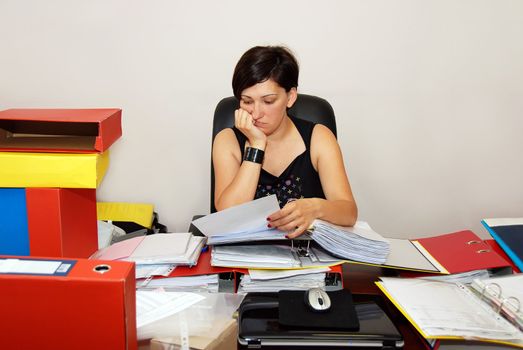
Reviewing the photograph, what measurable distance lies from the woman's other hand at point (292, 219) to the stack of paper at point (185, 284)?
7.5 inches

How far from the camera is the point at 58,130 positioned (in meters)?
1.16

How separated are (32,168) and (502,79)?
1953 millimetres

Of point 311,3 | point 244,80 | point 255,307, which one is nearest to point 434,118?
point 311,3

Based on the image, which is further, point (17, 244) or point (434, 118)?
point (434, 118)

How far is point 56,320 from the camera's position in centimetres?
69

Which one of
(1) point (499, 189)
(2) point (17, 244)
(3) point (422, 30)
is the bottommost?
(1) point (499, 189)

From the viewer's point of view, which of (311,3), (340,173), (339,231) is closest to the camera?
(339,231)

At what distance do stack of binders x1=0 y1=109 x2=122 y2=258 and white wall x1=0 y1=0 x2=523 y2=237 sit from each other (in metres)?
1.10

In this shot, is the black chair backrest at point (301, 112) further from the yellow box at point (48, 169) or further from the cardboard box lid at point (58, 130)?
the yellow box at point (48, 169)

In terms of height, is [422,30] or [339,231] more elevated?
[422,30]

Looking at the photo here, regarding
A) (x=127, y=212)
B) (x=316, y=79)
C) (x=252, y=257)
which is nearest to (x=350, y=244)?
(x=252, y=257)

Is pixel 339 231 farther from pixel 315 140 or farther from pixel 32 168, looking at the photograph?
pixel 32 168

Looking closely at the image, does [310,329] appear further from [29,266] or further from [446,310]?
[29,266]

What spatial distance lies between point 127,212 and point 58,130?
1080 mm
